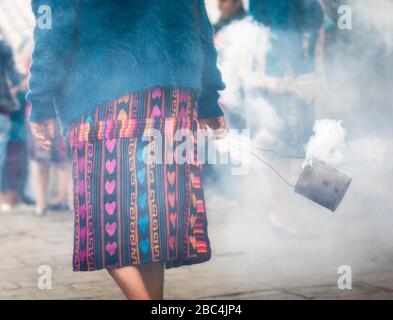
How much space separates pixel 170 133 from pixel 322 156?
1161 millimetres

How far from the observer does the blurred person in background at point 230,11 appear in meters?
4.79

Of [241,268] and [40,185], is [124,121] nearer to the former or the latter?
[241,268]

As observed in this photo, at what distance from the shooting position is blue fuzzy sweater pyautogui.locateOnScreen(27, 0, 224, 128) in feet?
6.70

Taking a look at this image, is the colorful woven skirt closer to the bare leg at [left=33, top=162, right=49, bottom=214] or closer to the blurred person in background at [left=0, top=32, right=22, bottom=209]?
the blurred person in background at [left=0, top=32, right=22, bottom=209]

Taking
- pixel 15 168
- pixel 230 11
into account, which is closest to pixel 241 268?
pixel 230 11

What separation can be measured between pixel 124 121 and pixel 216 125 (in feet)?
1.69

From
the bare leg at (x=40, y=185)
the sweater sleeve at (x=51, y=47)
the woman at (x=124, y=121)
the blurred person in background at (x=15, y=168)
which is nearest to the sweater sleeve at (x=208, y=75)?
the woman at (x=124, y=121)

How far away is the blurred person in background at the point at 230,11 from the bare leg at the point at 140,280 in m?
3.07

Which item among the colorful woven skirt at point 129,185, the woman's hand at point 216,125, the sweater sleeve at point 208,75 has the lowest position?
the colorful woven skirt at point 129,185

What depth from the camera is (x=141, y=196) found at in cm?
201

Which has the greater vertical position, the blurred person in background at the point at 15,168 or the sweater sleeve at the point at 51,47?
the sweater sleeve at the point at 51,47

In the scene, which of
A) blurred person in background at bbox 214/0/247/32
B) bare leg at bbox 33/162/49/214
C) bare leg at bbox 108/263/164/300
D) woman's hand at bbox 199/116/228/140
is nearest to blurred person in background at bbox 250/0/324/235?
blurred person in background at bbox 214/0/247/32

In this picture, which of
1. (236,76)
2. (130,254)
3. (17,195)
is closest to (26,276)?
(130,254)

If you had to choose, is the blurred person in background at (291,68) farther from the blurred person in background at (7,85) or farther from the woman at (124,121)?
the woman at (124,121)
